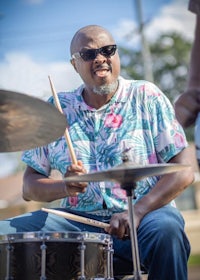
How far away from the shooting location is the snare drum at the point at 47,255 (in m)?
3.25

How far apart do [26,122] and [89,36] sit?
0.97 m

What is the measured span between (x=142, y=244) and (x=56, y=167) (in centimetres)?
87

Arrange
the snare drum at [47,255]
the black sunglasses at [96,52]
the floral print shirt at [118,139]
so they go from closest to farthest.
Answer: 1. the snare drum at [47,255]
2. the floral print shirt at [118,139]
3. the black sunglasses at [96,52]

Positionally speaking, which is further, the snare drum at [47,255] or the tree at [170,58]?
the tree at [170,58]

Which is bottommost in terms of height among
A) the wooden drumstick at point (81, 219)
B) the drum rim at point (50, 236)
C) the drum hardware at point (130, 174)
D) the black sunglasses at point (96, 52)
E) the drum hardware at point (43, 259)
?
the drum hardware at point (43, 259)

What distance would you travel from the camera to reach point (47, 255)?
3256 millimetres

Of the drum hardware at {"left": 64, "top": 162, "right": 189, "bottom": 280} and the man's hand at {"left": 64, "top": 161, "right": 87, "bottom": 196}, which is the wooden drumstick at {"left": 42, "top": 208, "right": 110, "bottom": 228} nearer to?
the man's hand at {"left": 64, "top": 161, "right": 87, "bottom": 196}

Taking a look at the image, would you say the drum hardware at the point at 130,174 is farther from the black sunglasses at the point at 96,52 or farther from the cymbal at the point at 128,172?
the black sunglasses at the point at 96,52

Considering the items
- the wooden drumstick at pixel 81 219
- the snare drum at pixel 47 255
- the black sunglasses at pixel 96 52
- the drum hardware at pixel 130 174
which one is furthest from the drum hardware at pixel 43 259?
the black sunglasses at pixel 96 52

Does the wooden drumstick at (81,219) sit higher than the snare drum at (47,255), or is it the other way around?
the wooden drumstick at (81,219)

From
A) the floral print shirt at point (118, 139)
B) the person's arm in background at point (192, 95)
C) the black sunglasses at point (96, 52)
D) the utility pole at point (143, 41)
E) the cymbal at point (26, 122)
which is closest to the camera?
the person's arm in background at point (192, 95)

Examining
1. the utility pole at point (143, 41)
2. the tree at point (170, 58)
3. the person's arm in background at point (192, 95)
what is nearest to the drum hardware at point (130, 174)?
the person's arm in background at point (192, 95)

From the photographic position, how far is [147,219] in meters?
3.60

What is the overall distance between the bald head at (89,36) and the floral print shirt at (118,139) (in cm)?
32
